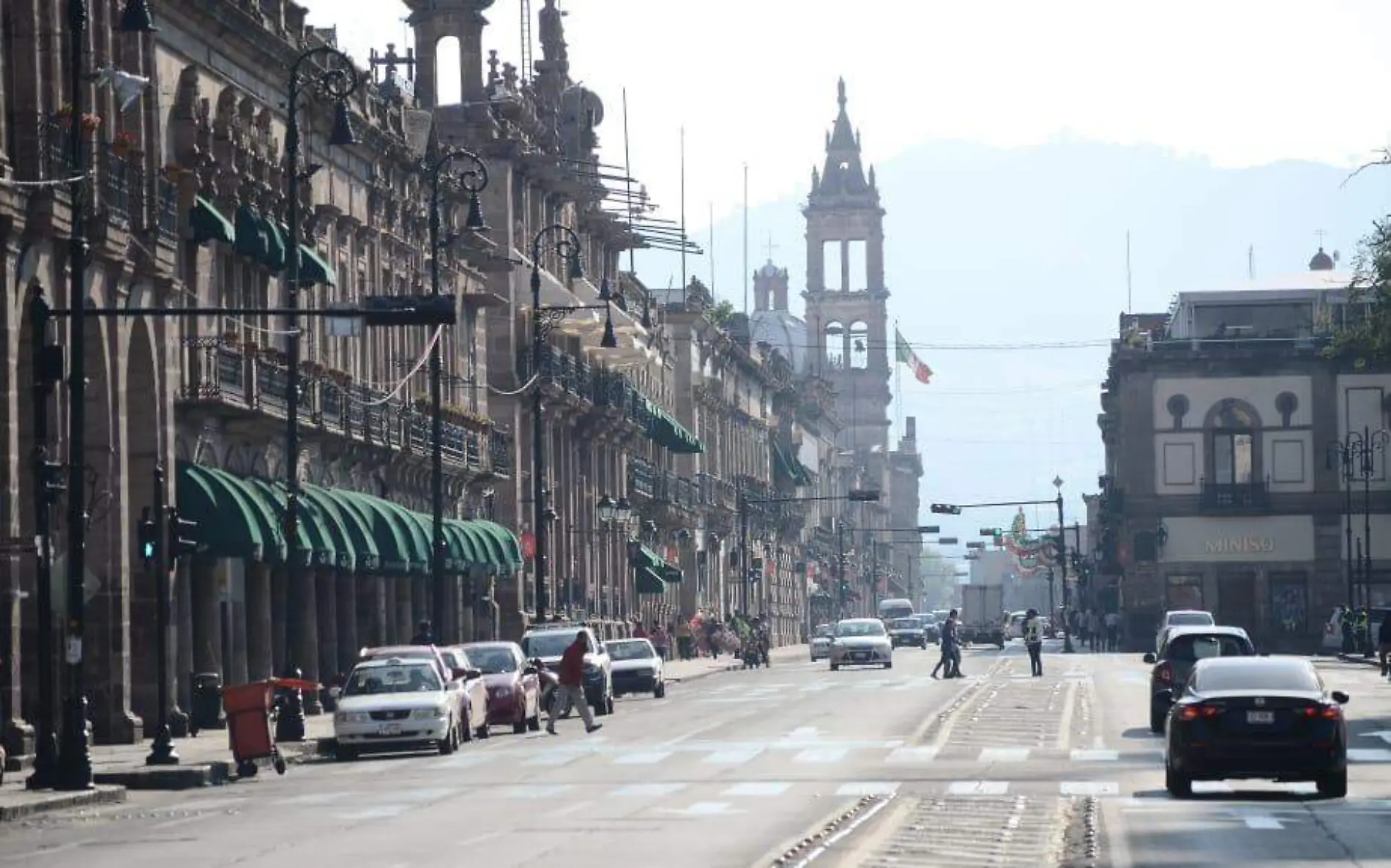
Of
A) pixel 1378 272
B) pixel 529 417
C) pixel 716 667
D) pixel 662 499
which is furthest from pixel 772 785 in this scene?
pixel 662 499

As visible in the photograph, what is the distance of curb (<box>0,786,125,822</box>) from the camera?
3112 cm

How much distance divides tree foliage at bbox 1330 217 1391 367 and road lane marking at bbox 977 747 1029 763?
82.3ft

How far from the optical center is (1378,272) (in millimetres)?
64188

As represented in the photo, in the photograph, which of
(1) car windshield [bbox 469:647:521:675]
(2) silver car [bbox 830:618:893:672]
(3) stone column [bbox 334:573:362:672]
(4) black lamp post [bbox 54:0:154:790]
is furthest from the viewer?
(2) silver car [bbox 830:618:893:672]

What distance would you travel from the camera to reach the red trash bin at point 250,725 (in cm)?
3878

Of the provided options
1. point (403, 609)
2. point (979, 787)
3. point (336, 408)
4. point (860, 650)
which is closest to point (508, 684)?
point (336, 408)

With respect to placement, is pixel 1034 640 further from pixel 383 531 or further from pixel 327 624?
pixel 327 624

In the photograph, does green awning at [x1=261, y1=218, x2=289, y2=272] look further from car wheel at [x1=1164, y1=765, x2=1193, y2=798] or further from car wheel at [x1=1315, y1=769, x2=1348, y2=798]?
car wheel at [x1=1315, y1=769, x2=1348, y2=798]

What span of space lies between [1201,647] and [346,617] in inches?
1042

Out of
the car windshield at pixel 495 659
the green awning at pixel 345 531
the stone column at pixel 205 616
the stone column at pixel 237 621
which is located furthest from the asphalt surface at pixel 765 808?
the green awning at pixel 345 531

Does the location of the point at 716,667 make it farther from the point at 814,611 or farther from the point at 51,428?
the point at 814,611

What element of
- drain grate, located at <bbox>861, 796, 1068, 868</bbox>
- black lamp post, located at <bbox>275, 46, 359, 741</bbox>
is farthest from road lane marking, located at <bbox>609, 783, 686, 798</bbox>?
black lamp post, located at <bbox>275, 46, 359, 741</bbox>

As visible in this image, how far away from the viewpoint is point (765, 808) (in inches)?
1156

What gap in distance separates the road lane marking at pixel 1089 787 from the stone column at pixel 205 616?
78.3 feet
